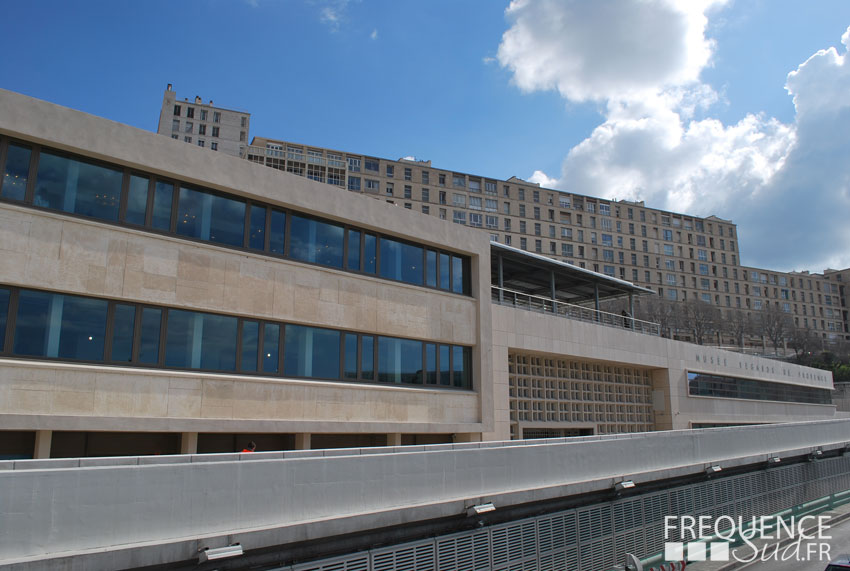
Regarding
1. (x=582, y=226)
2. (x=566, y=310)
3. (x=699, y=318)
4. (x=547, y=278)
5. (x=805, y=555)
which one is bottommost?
(x=805, y=555)

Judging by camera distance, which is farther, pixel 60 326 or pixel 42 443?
pixel 60 326

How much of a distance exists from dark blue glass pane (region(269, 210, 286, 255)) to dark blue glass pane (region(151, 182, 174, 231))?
2797 mm

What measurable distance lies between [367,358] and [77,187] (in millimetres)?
8891

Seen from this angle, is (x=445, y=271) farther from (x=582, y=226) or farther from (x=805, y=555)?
(x=582, y=226)

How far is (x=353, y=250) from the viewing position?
61.5 feet

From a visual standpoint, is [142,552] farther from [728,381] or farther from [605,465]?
[728,381]

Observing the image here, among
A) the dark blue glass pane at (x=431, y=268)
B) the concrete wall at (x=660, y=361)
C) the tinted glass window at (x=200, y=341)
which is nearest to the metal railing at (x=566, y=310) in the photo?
the concrete wall at (x=660, y=361)

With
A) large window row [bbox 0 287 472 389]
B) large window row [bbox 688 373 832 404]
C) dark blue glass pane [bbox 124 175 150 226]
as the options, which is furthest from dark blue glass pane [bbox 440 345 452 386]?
large window row [bbox 688 373 832 404]

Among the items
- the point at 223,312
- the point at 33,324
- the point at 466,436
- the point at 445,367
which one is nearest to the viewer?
the point at 33,324

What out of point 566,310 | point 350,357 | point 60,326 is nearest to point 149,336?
point 60,326

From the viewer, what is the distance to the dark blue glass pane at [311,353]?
54.3 feet

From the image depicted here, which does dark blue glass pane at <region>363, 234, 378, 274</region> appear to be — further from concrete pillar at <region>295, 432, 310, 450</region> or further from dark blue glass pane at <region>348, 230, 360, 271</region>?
concrete pillar at <region>295, 432, 310, 450</region>

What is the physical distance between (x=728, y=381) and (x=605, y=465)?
91.5ft

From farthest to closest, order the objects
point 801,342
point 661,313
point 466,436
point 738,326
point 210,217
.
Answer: point 801,342
point 738,326
point 661,313
point 466,436
point 210,217
